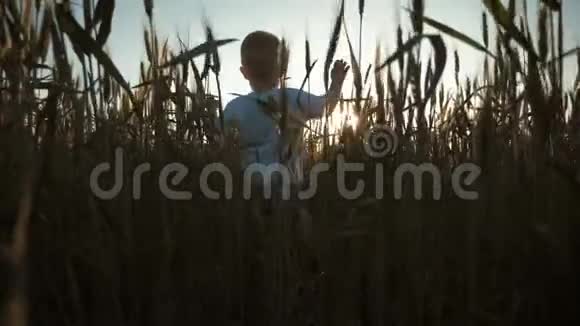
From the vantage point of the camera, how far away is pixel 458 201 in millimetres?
775

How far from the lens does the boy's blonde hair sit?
2.62 m

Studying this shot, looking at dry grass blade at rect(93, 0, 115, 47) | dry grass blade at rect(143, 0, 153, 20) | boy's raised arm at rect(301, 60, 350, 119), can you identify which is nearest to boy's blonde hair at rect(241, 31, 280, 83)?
boy's raised arm at rect(301, 60, 350, 119)

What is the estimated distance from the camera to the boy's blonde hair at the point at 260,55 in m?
2.62

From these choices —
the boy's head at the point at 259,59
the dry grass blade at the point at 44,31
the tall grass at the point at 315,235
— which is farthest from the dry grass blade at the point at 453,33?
the boy's head at the point at 259,59

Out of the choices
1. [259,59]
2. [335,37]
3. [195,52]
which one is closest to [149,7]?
[195,52]

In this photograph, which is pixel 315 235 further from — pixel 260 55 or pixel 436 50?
pixel 260 55

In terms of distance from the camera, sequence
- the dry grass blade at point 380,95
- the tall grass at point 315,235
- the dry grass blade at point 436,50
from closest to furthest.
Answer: the tall grass at point 315,235 → the dry grass blade at point 436,50 → the dry grass blade at point 380,95

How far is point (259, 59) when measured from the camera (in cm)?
269

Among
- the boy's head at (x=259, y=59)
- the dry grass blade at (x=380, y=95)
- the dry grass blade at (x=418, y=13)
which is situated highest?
the boy's head at (x=259, y=59)

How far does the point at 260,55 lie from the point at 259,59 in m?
0.02

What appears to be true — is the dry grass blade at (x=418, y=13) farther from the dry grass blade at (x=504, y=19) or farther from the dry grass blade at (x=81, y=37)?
the dry grass blade at (x=81, y=37)

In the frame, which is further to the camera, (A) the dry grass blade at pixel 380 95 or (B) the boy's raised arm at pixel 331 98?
(B) the boy's raised arm at pixel 331 98

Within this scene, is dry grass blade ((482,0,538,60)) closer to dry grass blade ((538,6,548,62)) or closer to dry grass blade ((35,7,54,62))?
dry grass blade ((538,6,548,62))

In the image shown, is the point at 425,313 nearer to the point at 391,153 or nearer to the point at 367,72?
the point at 391,153
